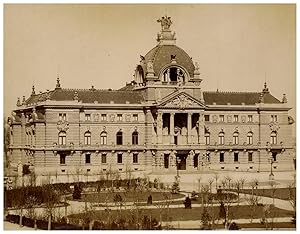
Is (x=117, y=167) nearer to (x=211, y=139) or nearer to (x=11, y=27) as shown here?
(x=211, y=139)

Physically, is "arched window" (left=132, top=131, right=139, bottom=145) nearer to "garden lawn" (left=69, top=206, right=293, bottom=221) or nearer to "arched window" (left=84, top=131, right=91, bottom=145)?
"arched window" (left=84, top=131, right=91, bottom=145)

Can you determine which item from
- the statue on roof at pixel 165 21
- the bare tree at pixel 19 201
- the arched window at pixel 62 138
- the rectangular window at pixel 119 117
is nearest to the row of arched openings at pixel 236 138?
the rectangular window at pixel 119 117

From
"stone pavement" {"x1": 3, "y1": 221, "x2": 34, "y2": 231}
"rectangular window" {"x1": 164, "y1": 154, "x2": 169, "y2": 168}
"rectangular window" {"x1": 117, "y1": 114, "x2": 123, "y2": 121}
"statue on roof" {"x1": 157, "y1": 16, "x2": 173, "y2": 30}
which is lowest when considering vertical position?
"stone pavement" {"x1": 3, "y1": 221, "x2": 34, "y2": 231}

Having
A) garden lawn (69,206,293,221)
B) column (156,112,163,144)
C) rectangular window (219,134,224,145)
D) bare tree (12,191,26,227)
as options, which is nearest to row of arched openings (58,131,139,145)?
column (156,112,163,144)

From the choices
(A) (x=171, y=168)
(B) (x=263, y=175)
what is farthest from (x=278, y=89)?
(A) (x=171, y=168)

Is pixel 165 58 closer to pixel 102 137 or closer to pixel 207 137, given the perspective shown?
pixel 207 137

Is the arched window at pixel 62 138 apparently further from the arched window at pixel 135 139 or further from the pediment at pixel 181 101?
the pediment at pixel 181 101
